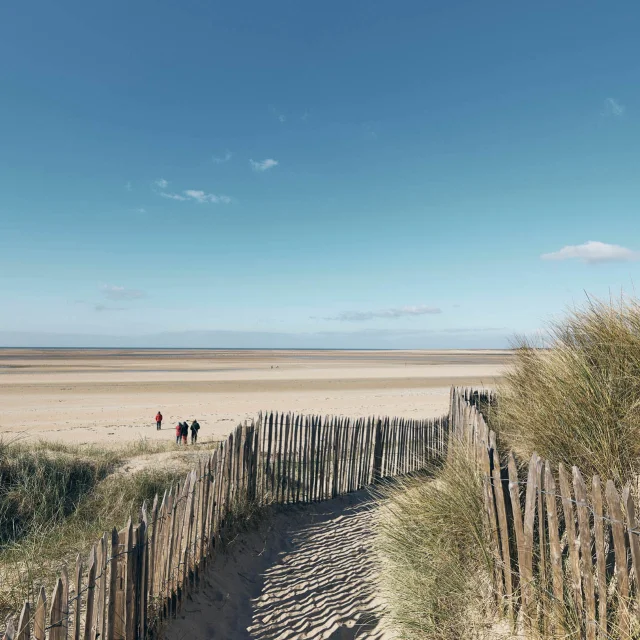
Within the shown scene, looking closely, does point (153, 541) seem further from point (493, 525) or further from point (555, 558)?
point (555, 558)

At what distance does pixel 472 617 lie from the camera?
10.6 feet

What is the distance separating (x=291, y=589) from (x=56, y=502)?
3.76 meters

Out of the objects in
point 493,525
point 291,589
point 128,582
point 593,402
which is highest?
point 593,402

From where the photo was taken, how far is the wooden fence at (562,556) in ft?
7.55

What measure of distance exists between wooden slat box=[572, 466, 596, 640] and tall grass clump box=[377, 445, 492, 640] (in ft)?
2.89

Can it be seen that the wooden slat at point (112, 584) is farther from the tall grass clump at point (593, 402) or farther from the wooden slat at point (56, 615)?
the tall grass clump at point (593, 402)

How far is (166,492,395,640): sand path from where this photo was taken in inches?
159

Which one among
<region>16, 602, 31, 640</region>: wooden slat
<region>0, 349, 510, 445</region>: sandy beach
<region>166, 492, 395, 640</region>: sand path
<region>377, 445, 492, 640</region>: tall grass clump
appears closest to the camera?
<region>16, 602, 31, 640</region>: wooden slat

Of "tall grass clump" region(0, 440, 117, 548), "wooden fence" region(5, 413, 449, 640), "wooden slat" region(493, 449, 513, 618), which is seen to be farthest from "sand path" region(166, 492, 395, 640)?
"tall grass clump" region(0, 440, 117, 548)

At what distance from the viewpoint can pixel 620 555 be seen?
228 centimetres

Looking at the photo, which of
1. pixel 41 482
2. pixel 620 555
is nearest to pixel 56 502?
pixel 41 482

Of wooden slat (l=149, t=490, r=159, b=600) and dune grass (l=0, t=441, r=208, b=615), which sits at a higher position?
wooden slat (l=149, t=490, r=159, b=600)

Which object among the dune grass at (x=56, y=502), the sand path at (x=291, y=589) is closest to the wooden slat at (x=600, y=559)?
the sand path at (x=291, y=589)

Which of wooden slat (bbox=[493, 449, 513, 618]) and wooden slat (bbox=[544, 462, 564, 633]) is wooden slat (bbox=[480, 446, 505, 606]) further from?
wooden slat (bbox=[544, 462, 564, 633])
